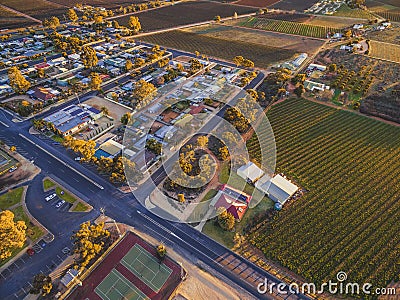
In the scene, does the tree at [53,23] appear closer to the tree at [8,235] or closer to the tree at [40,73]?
the tree at [40,73]

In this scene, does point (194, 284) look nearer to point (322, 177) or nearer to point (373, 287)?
point (373, 287)

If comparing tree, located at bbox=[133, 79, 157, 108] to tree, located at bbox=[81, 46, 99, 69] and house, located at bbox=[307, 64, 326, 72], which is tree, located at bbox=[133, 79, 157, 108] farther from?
house, located at bbox=[307, 64, 326, 72]

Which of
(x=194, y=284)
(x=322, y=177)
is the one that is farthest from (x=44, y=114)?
(x=322, y=177)

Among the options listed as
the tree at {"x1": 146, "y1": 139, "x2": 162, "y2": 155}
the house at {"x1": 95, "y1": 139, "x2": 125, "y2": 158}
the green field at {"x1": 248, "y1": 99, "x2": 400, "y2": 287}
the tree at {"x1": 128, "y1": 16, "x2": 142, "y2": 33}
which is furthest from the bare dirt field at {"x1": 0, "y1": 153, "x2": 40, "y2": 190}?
the tree at {"x1": 128, "y1": 16, "x2": 142, "y2": 33}

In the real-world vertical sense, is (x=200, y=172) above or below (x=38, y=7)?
below

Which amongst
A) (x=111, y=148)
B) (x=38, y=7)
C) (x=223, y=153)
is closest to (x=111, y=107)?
(x=111, y=148)

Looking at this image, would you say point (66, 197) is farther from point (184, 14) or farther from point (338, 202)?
point (184, 14)
